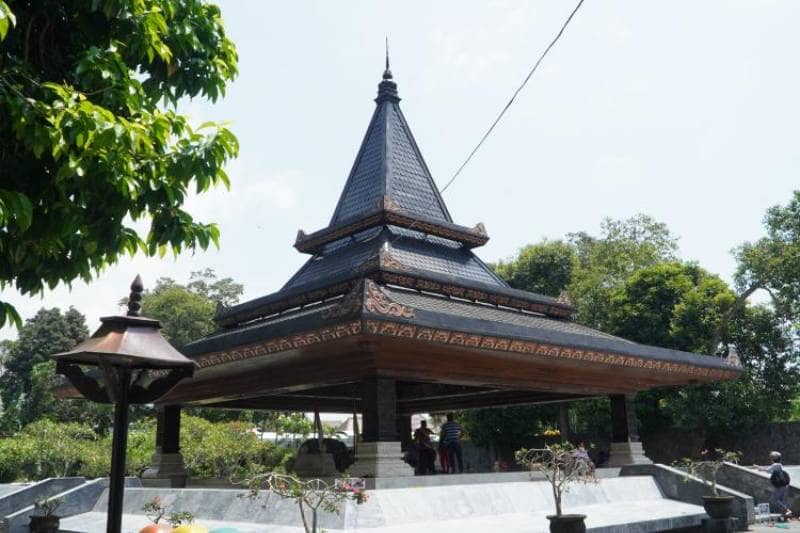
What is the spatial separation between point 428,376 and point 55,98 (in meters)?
7.93

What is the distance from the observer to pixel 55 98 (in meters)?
5.18

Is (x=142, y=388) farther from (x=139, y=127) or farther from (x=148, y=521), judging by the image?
(x=148, y=521)

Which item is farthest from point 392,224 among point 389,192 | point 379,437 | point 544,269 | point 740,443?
point 544,269

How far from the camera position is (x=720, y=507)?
11.6 meters

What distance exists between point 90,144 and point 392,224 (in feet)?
34.9

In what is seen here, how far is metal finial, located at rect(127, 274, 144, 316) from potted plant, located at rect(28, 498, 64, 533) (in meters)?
7.74

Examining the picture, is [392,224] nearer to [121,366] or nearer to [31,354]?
[121,366]

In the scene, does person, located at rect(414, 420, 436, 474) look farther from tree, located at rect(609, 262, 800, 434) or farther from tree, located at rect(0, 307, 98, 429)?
tree, located at rect(0, 307, 98, 429)

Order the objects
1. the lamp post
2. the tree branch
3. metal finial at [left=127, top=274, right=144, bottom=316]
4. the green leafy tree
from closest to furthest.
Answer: the lamp post < metal finial at [left=127, top=274, right=144, bottom=316] < the tree branch < the green leafy tree

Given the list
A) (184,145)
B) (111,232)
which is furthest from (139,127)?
(111,232)

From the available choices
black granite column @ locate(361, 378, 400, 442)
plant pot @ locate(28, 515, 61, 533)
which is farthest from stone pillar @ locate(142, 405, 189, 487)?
black granite column @ locate(361, 378, 400, 442)

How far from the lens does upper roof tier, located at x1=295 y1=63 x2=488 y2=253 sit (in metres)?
15.4

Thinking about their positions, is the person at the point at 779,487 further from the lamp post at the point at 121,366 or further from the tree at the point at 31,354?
the tree at the point at 31,354

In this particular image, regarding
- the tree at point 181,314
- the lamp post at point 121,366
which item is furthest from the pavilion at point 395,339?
the tree at point 181,314
